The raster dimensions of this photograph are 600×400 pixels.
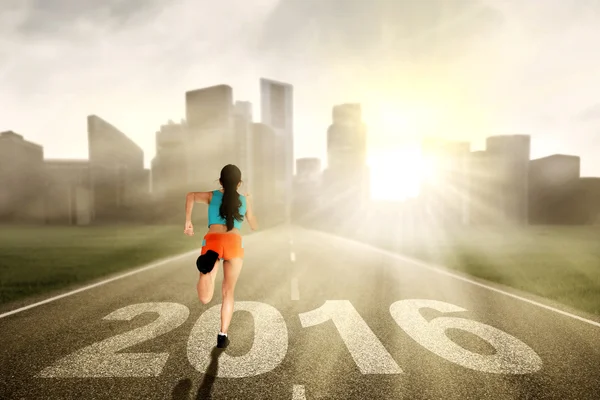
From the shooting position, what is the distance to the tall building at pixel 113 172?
408 ft

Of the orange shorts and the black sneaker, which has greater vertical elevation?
the orange shorts

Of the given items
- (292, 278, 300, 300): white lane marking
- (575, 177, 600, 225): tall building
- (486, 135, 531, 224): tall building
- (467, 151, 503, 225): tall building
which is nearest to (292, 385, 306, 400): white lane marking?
(292, 278, 300, 300): white lane marking

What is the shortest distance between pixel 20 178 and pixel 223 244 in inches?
6478

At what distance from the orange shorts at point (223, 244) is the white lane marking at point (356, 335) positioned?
70.8 inches

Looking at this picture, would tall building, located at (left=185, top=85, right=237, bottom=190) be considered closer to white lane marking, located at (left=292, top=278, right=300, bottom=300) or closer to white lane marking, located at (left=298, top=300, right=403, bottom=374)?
white lane marking, located at (left=292, top=278, right=300, bottom=300)

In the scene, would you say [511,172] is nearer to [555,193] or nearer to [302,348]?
[555,193]

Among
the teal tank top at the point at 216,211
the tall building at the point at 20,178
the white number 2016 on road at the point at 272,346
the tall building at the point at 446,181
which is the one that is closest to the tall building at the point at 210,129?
the tall building at the point at 20,178

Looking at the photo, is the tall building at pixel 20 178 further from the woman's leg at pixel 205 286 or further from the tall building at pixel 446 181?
the woman's leg at pixel 205 286

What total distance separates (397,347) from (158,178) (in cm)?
17984

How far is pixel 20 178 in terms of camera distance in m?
136

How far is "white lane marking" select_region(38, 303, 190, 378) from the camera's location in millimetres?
3887

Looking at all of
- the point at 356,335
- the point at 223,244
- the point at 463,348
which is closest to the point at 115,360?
the point at 223,244

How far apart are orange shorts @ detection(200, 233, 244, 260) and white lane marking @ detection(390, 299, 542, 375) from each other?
2625 millimetres

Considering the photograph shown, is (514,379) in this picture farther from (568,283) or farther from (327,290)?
(568,283)
